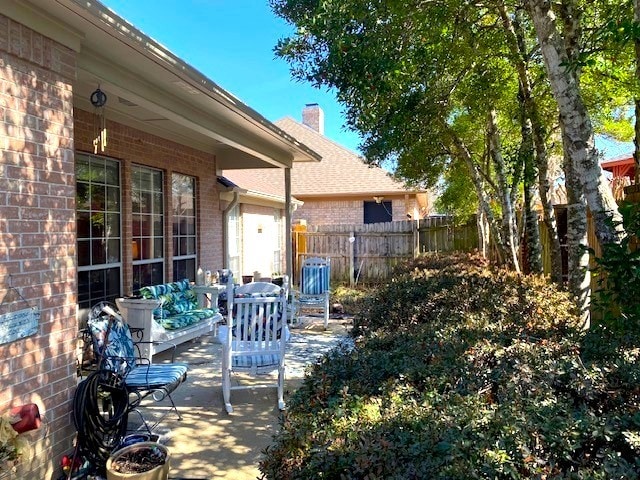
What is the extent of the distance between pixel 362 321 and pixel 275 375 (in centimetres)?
184

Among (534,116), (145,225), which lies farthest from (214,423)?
(534,116)

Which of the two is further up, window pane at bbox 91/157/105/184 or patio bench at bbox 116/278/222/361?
window pane at bbox 91/157/105/184

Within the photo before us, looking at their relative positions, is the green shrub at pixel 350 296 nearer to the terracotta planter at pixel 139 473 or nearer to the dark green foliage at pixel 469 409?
the terracotta planter at pixel 139 473

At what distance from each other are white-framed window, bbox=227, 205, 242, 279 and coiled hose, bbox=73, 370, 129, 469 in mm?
7338

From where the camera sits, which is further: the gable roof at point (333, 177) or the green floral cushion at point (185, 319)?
the gable roof at point (333, 177)

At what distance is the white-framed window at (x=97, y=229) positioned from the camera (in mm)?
6305

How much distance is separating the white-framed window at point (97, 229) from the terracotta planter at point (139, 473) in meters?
3.46

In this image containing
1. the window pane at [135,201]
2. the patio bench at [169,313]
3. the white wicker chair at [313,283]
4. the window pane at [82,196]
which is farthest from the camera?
the white wicker chair at [313,283]

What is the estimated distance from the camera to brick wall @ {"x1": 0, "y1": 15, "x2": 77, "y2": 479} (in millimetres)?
3154

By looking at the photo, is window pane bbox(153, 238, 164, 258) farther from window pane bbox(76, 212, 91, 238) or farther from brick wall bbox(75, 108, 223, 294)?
window pane bbox(76, 212, 91, 238)

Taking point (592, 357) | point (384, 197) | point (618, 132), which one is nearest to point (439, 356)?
point (592, 357)

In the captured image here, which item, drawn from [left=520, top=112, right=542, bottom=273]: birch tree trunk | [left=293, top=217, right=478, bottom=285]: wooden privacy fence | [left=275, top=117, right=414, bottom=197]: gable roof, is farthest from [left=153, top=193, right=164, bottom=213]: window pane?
[left=275, top=117, right=414, bottom=197]: gable roof

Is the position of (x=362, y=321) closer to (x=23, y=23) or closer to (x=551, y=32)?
(x=551, y=32)

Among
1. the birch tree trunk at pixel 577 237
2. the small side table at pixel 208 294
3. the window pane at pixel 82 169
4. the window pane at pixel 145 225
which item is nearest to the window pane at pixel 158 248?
the window pane at pixel 145 225
